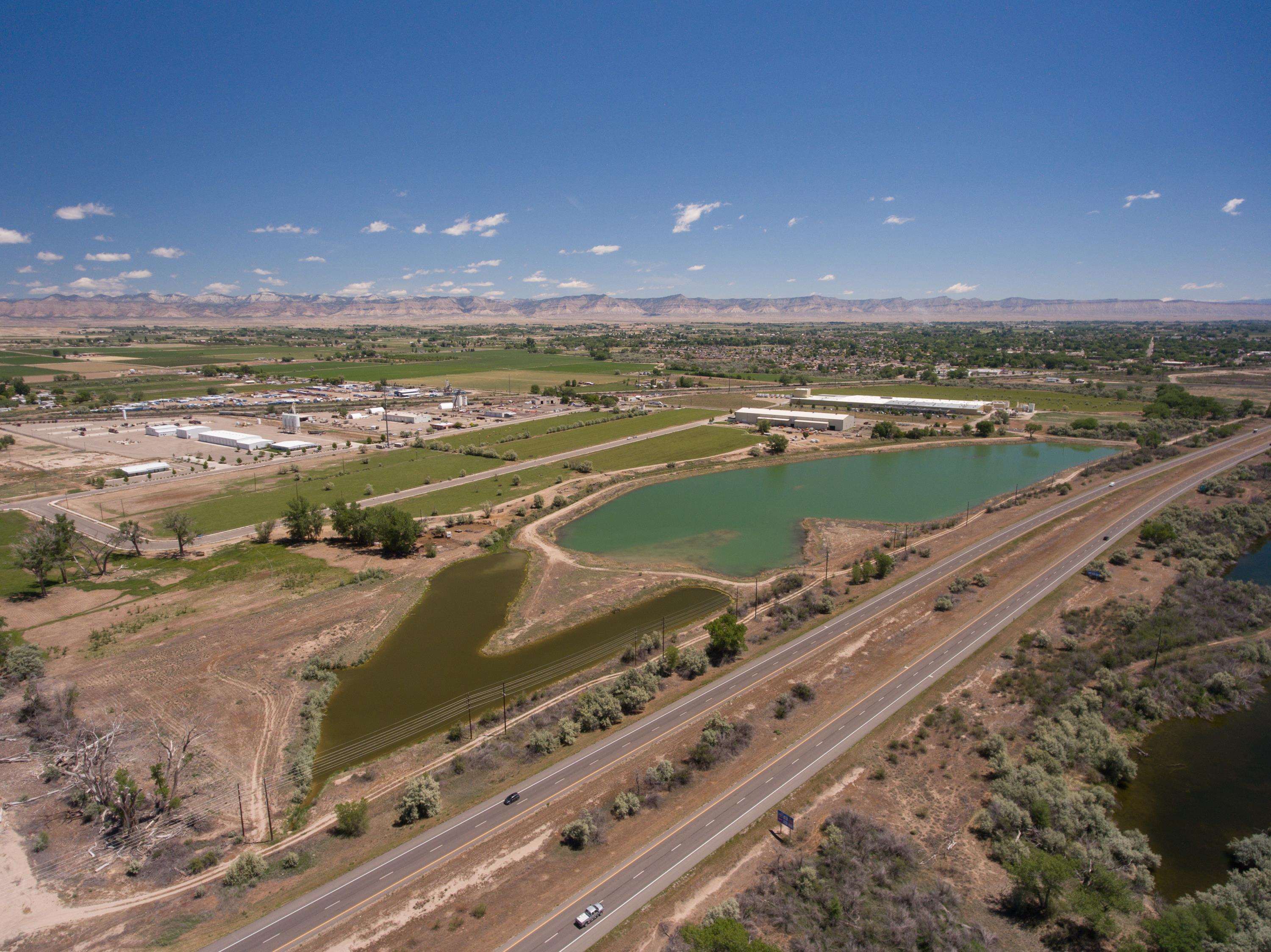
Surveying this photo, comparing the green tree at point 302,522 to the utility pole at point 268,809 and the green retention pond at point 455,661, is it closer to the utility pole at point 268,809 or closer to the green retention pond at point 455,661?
the green retention pond at point 455,661

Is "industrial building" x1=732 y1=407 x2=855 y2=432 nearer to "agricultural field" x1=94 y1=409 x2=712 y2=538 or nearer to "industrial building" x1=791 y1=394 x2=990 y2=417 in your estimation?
"industrial building" x1=791 y1=394 x2=990 y2=417

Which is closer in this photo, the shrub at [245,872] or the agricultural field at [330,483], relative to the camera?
the shrub at [245,872]

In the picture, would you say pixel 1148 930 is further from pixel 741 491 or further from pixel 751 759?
pixel 741 491

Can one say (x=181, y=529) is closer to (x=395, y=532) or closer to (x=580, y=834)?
(x=395, y=532)

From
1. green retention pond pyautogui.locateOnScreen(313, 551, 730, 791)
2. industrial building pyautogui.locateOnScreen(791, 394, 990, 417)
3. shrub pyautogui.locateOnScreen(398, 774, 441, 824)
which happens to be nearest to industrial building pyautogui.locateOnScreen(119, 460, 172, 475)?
green retention pond pyautogui.locateOnScreen(313, 551, 730, 791)

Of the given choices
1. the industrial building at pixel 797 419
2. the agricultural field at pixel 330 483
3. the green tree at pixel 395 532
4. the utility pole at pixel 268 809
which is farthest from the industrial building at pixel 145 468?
the industrial building at pixel 797 419

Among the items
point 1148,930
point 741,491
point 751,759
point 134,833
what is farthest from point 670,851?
point 741,491
